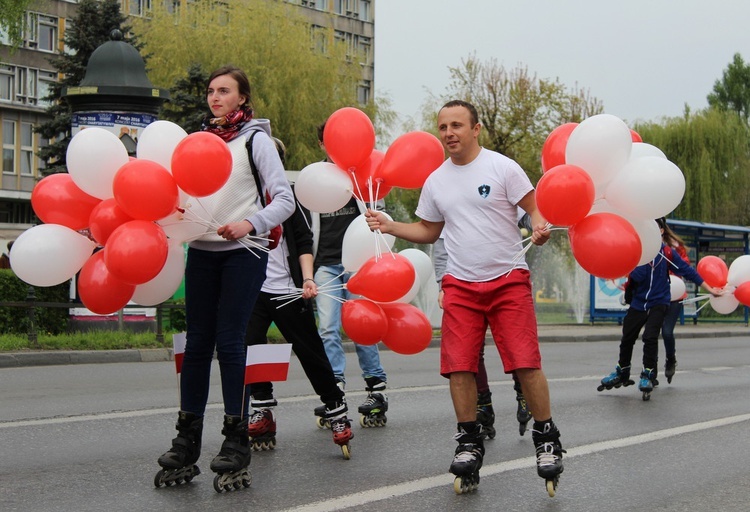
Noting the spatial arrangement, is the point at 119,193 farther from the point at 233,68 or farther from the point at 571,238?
the point at 571,238

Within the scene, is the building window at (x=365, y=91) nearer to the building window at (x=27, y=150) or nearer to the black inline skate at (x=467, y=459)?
the building window at (x=27, y=150)

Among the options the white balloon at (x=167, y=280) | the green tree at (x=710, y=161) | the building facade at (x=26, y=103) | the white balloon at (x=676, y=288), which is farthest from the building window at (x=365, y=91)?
the white balloon at (x=167, y=280)

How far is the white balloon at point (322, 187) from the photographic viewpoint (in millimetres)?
6461

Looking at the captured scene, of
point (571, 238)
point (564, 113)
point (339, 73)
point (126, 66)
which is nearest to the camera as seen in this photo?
point (571, 238)

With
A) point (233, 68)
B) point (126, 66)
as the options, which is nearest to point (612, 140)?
point (233, 68)

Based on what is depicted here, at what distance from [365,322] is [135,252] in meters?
1.70

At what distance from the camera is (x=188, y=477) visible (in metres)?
5.50

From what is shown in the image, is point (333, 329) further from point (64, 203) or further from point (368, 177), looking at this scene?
point (64, 203)

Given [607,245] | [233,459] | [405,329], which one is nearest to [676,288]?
[405,329]

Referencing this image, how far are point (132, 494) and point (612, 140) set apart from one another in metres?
2.93

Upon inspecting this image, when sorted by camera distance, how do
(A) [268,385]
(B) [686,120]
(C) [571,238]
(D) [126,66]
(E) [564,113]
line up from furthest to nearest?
(B) [686,120], (E) [564,113], (D) [126,66], (A) [268,385], (C) [571,238]

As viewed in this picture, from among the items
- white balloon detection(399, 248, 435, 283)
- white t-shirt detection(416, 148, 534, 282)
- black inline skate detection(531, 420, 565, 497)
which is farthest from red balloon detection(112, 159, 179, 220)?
white balloon detection(399, 248, 435, 283)

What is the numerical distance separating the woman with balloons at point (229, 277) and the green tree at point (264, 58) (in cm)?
3334

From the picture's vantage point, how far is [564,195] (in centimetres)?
538
